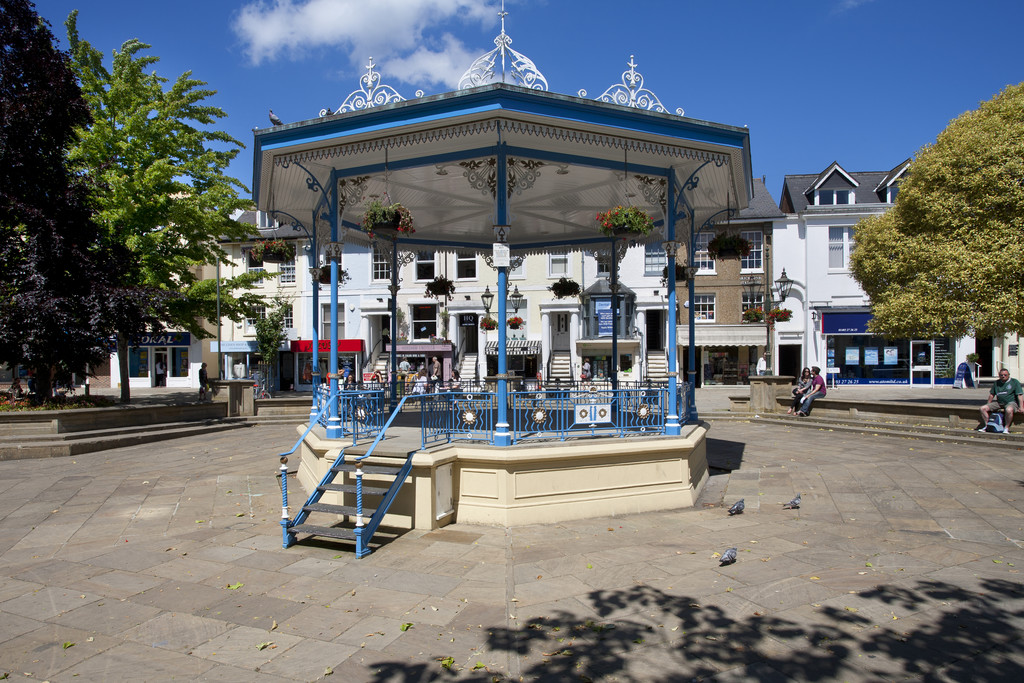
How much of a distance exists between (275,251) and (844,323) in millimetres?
31324

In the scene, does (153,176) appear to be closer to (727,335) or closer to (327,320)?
(327,320)

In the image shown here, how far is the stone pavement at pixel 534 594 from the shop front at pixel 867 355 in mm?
27092

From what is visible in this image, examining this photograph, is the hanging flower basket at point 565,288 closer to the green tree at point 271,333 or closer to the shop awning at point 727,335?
the shop awning at point 727,335

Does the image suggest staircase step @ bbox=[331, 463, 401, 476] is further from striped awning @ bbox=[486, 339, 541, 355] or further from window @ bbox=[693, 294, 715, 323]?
window @ bbox=[693, 294, 715, 323]

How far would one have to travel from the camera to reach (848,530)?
7086 millimetres

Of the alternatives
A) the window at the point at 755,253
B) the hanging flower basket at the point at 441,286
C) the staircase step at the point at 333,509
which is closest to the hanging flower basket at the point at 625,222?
the staircase step at the point at 333,509

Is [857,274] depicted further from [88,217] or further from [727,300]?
[88,217]

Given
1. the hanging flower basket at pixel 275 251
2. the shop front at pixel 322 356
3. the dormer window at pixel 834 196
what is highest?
the dormer window at pixel 834 196

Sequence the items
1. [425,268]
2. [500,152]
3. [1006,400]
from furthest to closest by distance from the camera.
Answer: [425,268], [1006,400], [500,152]

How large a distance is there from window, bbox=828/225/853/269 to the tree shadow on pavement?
32.8 meters

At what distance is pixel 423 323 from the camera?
34.8 metres

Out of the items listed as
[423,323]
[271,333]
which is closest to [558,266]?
[423,323]

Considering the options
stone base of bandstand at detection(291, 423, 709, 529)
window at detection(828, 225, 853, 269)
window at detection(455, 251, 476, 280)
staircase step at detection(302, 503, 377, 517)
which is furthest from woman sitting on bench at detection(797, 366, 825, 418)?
window at detection(455, 251, 476, 280)

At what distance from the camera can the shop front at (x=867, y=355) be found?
33.3 meters
